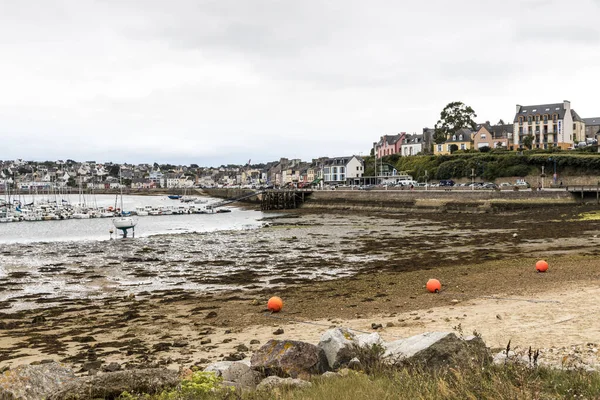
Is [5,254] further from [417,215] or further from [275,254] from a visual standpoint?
[417,215]

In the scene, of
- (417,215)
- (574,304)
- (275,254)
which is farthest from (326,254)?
(417,215)

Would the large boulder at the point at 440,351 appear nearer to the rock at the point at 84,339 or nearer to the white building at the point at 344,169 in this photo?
the rock at the point at 84,339

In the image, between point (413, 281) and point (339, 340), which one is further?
point (413, 281)

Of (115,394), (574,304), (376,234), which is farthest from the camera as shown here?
(376,234)

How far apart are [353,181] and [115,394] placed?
4209 inches

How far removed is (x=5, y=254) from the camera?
3109 centimetres

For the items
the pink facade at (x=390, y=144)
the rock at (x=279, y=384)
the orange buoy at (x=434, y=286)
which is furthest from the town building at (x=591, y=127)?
the rock at (x=279, y=384)

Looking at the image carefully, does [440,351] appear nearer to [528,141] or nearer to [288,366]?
[288,366]

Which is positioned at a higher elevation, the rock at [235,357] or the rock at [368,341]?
the rock at [368,341]

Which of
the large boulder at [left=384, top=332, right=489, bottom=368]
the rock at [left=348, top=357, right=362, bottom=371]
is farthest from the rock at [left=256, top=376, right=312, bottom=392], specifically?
the large boulder at [left=384, top=332, right=489, bottom=368]

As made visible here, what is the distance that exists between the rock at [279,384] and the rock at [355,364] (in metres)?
0.96

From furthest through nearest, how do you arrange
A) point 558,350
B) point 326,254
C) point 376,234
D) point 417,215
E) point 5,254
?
point 417,215
point 376,234
point 5,254
point 326,254
point 558,350

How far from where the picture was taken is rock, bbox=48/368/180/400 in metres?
6.06

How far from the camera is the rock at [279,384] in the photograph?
6.24 metres
